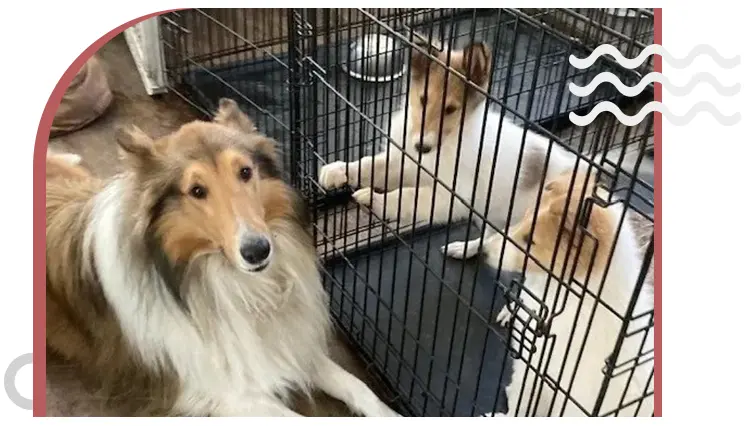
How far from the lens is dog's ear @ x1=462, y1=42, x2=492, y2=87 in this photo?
1.10 meters

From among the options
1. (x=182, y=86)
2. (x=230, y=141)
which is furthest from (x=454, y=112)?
(x=182, y=86)

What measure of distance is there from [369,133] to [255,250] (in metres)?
0.49

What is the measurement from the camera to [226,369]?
1.23m

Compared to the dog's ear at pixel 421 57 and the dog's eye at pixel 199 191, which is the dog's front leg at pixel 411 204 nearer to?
the dog's ear at pixel 421 57

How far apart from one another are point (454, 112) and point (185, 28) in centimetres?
47

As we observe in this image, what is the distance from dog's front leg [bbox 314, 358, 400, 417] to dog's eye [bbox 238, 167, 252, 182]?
0.43 metres

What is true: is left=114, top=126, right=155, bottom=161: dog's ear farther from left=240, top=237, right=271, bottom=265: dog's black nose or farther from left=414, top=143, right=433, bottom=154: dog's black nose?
left=414, top=143, right=433, bottom=154: dog's black nose

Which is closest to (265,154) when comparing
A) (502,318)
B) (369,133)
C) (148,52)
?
(148,52)

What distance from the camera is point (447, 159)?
1276mm

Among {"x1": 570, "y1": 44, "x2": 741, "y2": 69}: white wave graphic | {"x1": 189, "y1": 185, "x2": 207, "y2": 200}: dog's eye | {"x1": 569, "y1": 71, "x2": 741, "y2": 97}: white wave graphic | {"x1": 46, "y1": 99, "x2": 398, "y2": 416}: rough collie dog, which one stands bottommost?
{"x1": 46, "y1": 99, "x2": 398, "y2": 416}: rough collie dog

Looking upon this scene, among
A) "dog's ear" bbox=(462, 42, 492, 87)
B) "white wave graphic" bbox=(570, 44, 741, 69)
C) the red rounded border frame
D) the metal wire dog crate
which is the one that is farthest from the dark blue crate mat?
"white wave graphic" bbox=(570, 44, 741, 69)

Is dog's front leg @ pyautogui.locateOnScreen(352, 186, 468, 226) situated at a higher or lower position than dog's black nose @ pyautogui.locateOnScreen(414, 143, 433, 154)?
lower
